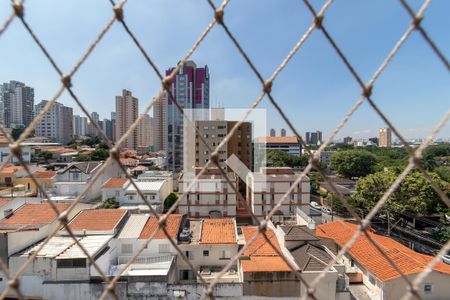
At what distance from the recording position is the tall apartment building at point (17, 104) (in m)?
33.0

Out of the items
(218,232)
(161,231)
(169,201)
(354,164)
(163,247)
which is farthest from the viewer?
(354,164)

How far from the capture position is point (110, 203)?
10.5m

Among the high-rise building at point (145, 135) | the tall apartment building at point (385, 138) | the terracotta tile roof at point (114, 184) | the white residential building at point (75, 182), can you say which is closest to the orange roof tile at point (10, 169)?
the white residential building at point (75, 182)

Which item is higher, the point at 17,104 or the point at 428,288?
the point at 17,104

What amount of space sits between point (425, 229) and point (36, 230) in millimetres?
12158

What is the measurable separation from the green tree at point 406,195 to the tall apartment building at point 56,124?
3383cm

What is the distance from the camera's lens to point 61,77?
3.99 ft

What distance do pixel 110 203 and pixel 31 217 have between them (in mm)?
3641

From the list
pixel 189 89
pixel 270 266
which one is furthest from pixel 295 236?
pixel 189 89

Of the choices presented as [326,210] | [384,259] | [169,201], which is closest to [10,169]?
[169,201]

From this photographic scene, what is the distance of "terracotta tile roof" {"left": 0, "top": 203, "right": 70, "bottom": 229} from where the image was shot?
21.6ft

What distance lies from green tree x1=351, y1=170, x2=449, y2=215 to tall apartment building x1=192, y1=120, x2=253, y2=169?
6632 millimetres

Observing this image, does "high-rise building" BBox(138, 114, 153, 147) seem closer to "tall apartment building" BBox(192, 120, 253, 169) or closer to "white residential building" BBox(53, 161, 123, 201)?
"tall apartment building" BBox(192, 120, 253, 169)

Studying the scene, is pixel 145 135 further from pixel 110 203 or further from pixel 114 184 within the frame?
pixel 110 203
